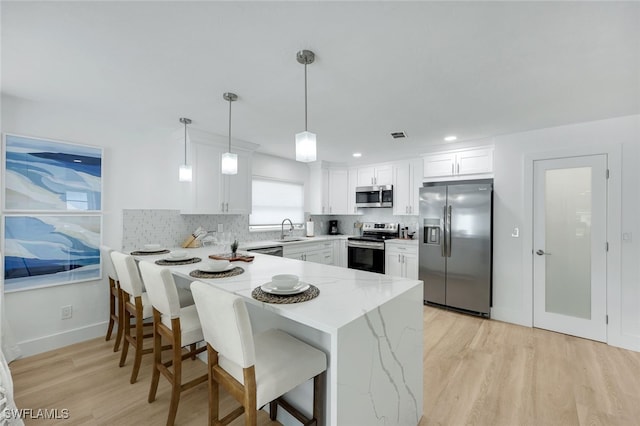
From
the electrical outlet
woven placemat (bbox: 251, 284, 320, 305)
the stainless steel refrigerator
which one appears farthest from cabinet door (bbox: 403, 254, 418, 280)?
the electrical outlet

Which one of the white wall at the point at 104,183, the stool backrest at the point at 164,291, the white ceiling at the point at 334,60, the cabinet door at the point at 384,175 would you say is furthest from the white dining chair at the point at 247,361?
the cabinet door at the point at 384,175

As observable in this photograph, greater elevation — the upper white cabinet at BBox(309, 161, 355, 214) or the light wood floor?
the upper white cabinet at BBox(309, 161, 355, 214)

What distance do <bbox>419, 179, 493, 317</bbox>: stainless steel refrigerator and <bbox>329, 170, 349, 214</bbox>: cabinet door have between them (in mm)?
1761

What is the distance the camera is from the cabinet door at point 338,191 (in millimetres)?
5523

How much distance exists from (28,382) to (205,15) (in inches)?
120

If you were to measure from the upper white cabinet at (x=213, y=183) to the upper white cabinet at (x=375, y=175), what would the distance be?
2313 millimetres

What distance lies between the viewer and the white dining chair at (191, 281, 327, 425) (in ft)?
3.76

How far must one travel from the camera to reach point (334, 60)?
6.06 feet

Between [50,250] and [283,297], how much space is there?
2777mm

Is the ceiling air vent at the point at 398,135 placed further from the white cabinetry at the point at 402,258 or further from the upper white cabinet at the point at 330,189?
the upper white cabinet at the point at 330,189

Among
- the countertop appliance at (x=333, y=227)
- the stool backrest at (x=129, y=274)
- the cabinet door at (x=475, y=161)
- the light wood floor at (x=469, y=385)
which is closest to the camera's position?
the light wood floor at (x=469, y=385)

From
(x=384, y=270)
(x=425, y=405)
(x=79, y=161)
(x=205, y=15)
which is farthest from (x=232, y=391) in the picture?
(x=384, y=270)

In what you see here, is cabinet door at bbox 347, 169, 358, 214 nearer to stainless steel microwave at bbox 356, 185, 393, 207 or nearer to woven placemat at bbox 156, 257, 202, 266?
stainless steel microwave at bbox 356, 185, 393, 207

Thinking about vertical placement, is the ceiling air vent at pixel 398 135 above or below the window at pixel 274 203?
above
